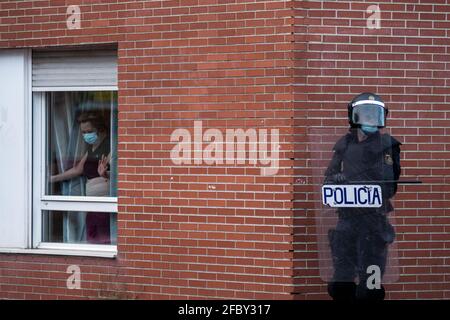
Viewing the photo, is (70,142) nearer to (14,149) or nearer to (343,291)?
(14,149)

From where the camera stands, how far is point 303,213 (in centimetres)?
781

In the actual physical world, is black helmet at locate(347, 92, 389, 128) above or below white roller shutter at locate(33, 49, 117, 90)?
below

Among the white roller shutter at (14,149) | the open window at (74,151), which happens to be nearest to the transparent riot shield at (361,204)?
the open window at (74,151)

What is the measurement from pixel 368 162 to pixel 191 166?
68.2 inches

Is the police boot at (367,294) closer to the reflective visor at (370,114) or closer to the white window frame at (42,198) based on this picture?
the reflective visor at (370,114)

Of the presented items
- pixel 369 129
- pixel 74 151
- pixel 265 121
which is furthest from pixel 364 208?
pixel 74 151

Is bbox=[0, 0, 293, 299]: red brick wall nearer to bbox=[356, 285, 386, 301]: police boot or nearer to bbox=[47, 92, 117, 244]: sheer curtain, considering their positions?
bbox=[47, 92, 117, 244]: sheer curtain

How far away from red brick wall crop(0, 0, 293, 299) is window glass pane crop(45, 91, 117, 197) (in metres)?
0.37

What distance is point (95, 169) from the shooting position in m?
8.88

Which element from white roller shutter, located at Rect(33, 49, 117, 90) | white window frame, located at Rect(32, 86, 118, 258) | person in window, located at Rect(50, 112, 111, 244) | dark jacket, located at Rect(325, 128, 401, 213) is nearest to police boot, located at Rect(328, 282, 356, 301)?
dark jacket, located at Rect(325, 128, 401, 213)

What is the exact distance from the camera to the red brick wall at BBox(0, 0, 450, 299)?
7840mm

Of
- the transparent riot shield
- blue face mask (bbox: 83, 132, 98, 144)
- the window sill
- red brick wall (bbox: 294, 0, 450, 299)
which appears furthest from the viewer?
blue face mask (bbox: 83, 132, 98, 144)
